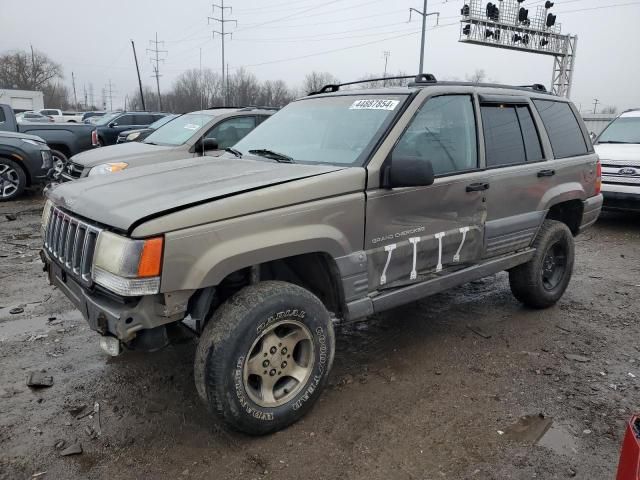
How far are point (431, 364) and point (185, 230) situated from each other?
2.20 m

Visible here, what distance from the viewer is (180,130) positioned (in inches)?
330

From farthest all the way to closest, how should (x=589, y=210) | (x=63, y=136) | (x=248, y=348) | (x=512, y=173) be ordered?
(x=63, y=136) → (x=589, y=210) → (x=512, y=173) → (x=248, y=348)

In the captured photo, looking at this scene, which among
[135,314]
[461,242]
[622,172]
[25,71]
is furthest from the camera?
[25,71]

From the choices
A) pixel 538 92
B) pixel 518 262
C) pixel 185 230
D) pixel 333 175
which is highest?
pixel 538 92

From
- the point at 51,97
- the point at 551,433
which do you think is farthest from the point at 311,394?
the point at 51,97

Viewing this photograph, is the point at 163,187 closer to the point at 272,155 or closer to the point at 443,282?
the point at 272,155

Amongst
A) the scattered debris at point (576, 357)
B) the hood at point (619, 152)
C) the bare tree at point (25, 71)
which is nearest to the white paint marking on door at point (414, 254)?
the scattered debris at point (576, 357)

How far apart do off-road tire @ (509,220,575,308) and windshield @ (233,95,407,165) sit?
6.76 feet

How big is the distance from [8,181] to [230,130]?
5.07 m

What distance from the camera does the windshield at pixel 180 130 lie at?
8.00 meters

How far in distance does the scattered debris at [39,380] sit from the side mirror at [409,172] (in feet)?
8.61

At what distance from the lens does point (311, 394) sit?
2.95 metres

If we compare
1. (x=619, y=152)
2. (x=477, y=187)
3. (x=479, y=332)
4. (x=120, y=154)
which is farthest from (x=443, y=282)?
(x=619, y=152)

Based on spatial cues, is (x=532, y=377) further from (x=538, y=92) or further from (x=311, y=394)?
(x=538, y=92)
